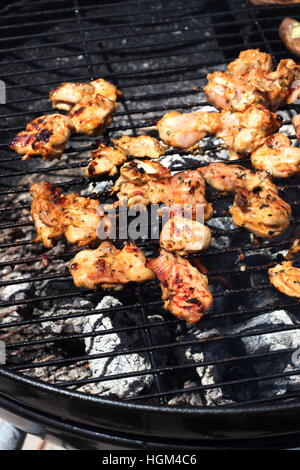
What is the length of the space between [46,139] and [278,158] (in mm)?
1423

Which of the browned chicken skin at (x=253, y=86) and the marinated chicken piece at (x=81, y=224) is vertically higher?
the browned chicken skin at (x=253, y=86)

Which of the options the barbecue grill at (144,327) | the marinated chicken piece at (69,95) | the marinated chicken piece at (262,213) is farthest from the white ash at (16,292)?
the marinated chicken piece at (262,213)

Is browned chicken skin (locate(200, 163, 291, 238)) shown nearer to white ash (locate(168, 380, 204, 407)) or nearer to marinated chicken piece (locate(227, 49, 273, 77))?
marinated chicken piece (locate(227, 49, 273, 77))

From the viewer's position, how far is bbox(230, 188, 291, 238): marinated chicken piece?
2.67 m

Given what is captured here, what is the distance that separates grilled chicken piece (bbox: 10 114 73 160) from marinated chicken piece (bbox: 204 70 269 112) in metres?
0.97

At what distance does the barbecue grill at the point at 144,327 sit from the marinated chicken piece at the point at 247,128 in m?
0.11

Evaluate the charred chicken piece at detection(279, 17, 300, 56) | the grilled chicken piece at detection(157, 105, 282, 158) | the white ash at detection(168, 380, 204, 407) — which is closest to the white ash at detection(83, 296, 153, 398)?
the white ash at detection(168, 380, 204, 407)

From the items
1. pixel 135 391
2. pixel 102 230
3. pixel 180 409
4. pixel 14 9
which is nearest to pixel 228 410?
pixel 180 409

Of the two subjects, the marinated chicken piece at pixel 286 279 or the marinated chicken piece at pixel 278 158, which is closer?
the marinated chicken piece at pixel 286 279

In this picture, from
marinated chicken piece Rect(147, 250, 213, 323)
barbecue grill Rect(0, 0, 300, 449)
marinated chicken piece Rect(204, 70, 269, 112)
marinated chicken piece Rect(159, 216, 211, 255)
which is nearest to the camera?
barbecue grill Rect(0, 0, 300, 449)

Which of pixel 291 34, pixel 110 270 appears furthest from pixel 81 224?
pixel 291 34

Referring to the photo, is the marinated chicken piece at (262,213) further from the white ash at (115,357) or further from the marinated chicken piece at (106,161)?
the white ash at (115,357)

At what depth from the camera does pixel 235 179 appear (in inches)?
112

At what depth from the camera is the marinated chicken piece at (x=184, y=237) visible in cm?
265
